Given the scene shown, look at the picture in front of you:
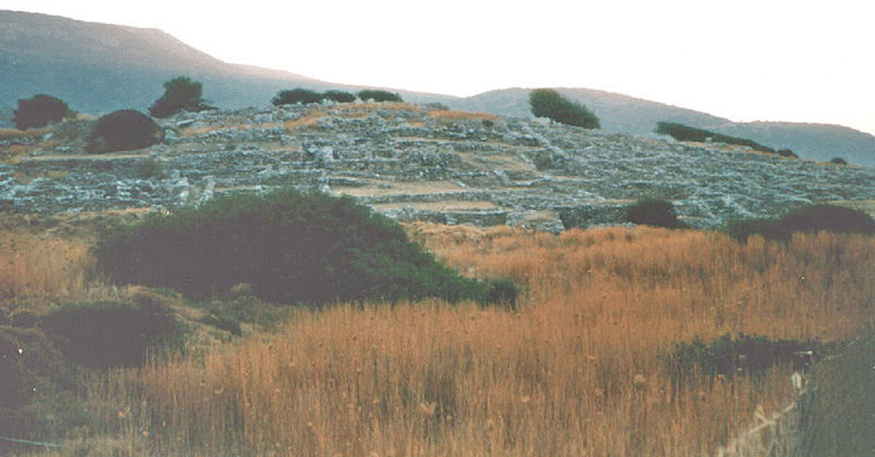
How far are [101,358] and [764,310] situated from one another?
664 cm

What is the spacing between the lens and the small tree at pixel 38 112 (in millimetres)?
52281

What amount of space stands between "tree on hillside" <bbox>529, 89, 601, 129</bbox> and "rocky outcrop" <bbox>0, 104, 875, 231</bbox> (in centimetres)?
1567

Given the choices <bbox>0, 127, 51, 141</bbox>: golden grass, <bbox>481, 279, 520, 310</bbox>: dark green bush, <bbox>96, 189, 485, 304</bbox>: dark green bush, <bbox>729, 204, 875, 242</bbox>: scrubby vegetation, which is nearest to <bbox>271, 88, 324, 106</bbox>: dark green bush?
<bbox>0, 127, 51, 141</bbox>: golden grass

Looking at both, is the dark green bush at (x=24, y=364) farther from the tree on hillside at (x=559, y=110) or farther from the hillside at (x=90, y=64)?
the hillside at (x=90, y=64)

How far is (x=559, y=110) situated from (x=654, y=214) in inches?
1604

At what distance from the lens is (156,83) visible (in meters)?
109

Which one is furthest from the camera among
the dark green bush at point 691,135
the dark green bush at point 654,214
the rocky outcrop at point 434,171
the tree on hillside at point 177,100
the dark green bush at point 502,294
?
the dark green bush at point 691,135

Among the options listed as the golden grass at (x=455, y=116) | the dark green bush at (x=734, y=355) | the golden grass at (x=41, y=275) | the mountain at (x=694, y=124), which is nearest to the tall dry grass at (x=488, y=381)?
the dark green bush at (x=734, y=355)

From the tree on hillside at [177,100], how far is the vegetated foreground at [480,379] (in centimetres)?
5364

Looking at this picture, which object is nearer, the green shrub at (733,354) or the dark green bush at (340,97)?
the green shrub at (733,354)

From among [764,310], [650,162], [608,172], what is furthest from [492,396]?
[650,162]

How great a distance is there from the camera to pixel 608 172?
35219mm

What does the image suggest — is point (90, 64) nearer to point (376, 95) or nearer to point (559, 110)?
point (376, 95)

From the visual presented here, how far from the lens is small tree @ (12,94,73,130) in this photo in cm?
5228
